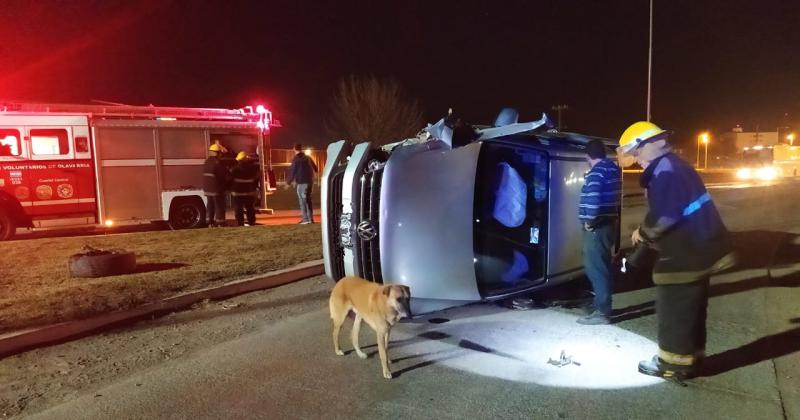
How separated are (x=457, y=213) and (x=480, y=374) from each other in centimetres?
131

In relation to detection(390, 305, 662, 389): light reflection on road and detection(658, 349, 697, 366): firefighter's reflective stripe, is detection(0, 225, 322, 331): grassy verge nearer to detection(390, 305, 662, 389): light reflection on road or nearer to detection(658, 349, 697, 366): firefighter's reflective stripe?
detection(390, 305, 662, 389): light reflection on road

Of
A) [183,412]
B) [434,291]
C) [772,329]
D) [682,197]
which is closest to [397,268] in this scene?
[434,291]

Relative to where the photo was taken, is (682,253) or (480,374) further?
(480,374)

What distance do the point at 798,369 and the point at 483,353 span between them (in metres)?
2.24

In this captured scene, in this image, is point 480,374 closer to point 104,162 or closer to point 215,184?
point 215,184

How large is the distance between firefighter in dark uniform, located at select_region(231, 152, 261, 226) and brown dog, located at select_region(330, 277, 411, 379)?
7814 millimetres

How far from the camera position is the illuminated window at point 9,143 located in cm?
1068

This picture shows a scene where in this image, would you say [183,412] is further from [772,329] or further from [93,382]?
[772,329]

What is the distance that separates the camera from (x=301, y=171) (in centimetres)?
1215

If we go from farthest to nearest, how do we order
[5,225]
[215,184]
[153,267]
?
[215,184], [5,225], [153,267]

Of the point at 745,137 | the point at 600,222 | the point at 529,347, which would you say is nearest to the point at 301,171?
the point at 600,222

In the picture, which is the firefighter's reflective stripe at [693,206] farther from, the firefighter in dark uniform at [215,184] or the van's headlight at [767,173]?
the van's headlight at [767,173]

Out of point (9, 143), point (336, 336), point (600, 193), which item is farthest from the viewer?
point (9, 143)

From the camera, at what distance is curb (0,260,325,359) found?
15.6 feet
